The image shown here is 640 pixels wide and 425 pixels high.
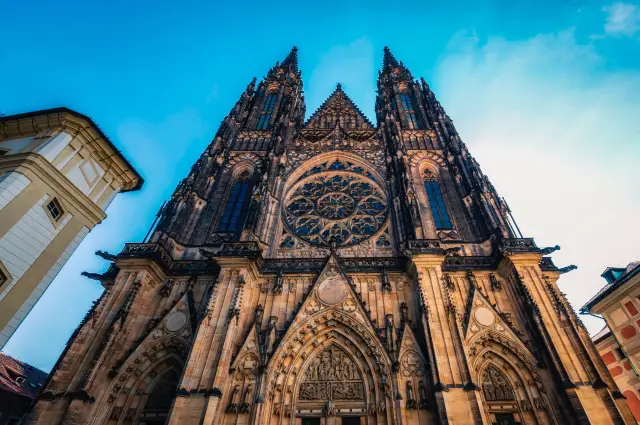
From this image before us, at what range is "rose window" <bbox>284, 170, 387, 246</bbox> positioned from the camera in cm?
1489

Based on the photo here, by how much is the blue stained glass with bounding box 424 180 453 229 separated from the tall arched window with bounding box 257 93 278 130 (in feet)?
35.7

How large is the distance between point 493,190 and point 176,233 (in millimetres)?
14011

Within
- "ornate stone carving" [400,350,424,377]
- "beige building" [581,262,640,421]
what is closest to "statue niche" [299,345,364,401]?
"ornate stone carving" [400,350,424,377]

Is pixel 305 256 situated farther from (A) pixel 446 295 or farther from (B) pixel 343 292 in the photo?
(A) pixel 446 295

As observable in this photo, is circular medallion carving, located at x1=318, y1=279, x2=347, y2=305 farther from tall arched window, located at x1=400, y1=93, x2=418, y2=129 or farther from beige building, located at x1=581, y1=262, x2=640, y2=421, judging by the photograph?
tall arched window, located at x1=400, y1=93, x2=418, y2=129

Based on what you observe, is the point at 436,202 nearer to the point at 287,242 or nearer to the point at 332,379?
the point at 287,242

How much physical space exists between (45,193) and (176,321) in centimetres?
554

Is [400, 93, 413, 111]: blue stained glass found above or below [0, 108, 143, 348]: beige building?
above

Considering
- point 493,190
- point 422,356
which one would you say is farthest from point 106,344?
point 493,190

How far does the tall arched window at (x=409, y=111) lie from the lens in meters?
21.2

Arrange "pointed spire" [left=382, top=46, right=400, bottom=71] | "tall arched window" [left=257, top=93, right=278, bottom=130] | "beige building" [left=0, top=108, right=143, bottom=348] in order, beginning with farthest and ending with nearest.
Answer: "pointed spire" [left=382, top=46, right=400, bottom=71]
"tall arched window" [left=257, top=93, right=278, bottom=130]
"beige building" [left=0, top=108, right=143, bottom=348]

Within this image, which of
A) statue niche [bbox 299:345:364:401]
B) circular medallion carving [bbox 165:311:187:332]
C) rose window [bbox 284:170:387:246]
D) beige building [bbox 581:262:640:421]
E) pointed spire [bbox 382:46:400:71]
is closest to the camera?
statue niche [bbox 299:345:364:401]

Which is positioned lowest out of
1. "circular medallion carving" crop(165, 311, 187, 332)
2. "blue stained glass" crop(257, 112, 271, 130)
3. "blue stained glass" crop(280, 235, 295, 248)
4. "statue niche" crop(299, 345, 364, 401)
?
"statue niche" crop(299, 345, 364, 401)

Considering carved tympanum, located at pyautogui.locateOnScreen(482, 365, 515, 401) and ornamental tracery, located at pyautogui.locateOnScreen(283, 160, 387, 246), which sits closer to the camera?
carved tympanum, located at pyautogui.locateOnScreen(482, 365, 515, 401)
